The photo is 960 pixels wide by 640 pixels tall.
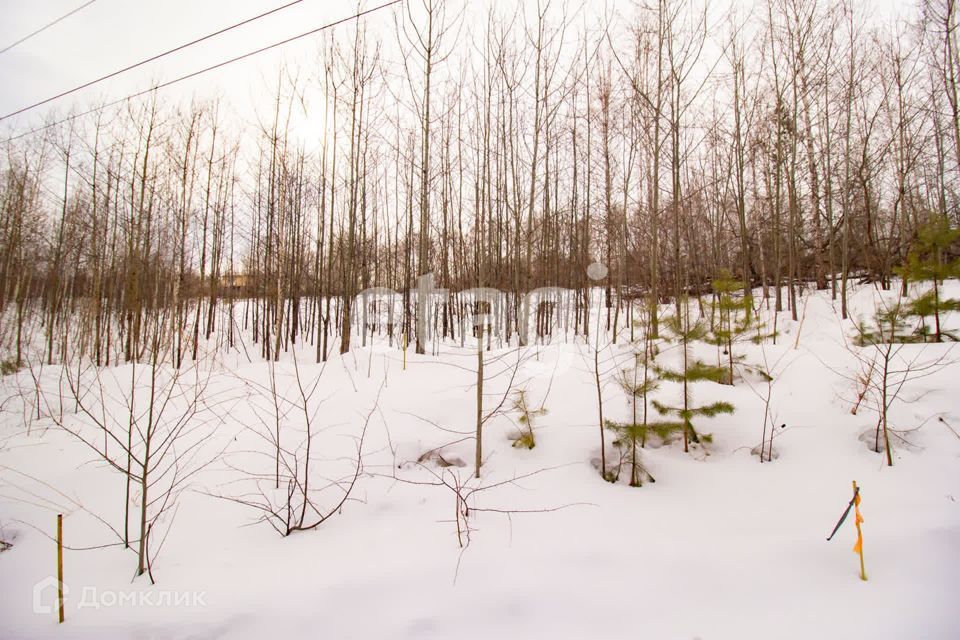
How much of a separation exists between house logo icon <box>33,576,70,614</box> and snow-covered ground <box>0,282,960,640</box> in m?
0.02

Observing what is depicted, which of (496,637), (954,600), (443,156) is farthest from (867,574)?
(443,156)

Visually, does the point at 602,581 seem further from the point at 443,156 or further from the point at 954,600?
the point at 443,156

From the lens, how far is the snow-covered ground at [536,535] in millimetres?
1993

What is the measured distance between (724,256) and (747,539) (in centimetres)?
1309

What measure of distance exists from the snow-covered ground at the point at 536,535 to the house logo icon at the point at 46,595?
0.08 ft

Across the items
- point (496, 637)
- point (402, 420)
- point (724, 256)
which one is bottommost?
point (496, 637)

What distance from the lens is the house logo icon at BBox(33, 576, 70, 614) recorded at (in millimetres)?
2088

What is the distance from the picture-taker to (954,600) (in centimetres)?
203

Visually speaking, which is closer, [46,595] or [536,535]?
[46,595]

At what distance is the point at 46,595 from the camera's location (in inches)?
85.5

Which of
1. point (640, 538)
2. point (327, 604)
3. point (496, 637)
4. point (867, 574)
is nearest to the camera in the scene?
point (496, 637)

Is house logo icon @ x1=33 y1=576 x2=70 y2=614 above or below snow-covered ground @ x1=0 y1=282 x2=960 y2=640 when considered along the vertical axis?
below

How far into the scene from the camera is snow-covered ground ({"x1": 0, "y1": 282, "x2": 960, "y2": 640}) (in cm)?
199

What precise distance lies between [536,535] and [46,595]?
10.1ft
